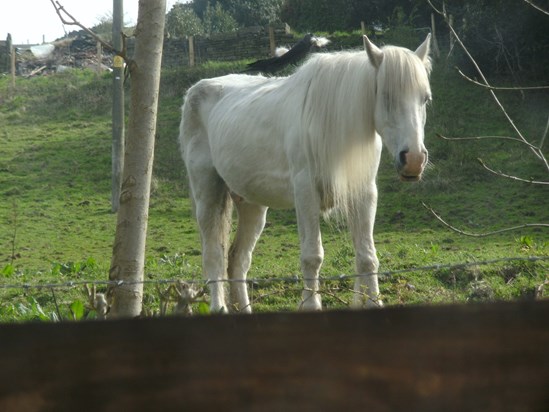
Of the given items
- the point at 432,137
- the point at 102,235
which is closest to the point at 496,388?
the point at 102,235

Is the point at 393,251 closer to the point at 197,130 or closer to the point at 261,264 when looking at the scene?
the point at 261,264

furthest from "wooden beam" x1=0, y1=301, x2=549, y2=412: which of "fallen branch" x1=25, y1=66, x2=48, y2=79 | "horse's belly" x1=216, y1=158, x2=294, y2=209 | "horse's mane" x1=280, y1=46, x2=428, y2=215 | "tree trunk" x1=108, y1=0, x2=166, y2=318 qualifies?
"fallen branch" x1=25, y1=66, x2=48, y2=79

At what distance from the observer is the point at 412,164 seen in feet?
18.0

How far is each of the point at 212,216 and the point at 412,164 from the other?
253 centimetres

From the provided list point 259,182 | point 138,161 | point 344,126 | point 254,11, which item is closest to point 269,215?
point 259,182

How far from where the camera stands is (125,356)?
103 cm

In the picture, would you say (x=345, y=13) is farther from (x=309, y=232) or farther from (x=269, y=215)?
(x=309, y=232)

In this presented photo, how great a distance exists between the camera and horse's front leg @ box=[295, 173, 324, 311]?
6.07 meters

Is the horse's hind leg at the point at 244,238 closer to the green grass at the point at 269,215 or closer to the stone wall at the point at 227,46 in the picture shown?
the green grass at the point at 269,215

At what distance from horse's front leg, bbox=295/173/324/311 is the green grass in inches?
10.8

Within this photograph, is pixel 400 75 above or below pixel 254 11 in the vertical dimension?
above

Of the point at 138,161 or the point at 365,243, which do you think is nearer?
the point at 138,161

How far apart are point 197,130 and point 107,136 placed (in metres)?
11.0

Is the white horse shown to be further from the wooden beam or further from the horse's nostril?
the wooden beam
